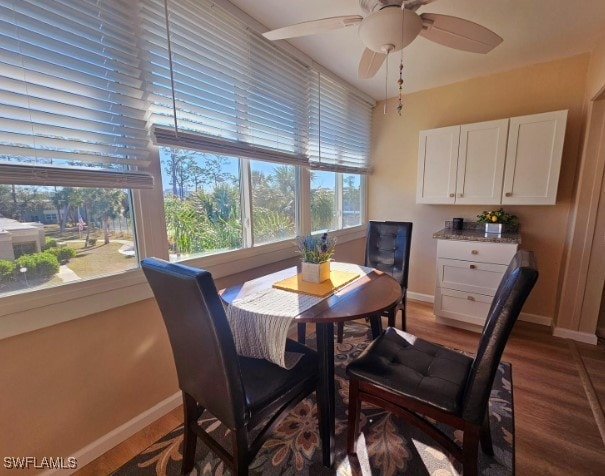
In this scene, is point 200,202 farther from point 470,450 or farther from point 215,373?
point 470,450

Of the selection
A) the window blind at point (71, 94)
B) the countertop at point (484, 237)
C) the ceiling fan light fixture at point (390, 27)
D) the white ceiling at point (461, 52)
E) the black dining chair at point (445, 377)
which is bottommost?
the black dining chair at point (445, 377)

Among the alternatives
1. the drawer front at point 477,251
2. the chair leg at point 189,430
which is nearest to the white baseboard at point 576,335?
the drawer front at point 477,251

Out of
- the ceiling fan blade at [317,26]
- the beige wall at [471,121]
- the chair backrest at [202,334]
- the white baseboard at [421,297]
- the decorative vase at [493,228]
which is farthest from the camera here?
the white baseboard at [421,297]

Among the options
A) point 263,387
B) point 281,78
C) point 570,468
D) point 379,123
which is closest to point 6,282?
point 263,387

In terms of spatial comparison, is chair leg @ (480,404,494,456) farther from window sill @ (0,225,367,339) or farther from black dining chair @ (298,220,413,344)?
window sill @ (0,225,367,339)

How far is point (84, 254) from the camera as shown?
1.31 m

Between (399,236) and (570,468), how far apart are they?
62.4 inches

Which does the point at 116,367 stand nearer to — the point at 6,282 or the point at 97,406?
the point at 97,406

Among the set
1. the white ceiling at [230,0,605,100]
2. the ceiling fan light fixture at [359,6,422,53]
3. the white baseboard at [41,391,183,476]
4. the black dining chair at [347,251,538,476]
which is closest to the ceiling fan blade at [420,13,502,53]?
the ceiling fan light fixture at [359,6,422,53]

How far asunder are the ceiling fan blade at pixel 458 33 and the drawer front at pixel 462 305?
1.93 m

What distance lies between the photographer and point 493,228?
2.57 meters

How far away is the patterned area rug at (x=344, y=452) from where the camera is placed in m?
1.28

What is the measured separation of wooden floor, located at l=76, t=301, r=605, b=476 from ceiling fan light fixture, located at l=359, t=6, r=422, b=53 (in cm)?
209

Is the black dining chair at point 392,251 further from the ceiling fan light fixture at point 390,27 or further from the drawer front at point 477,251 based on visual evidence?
the ceiling fan light fixture at point 390,27
